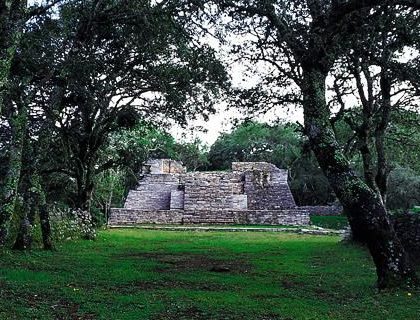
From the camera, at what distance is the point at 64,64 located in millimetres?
11867

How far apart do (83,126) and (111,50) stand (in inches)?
245

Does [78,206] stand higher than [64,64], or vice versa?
[64,64]

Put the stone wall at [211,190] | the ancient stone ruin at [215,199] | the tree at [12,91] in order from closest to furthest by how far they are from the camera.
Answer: the tree at [12,91]
the ancient stone ruin at [215,199]
the stone wall at [211,190]

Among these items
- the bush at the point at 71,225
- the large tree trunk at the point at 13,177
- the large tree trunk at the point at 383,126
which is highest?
the large tree trunk at the point at 383,126

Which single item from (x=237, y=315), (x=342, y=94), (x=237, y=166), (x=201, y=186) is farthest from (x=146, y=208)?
(x=237, y=315)

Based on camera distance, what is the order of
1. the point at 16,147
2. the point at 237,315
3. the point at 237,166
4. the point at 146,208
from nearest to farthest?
1. the point at 237,315
2. the point at 16,147
3. the point at 146,208
4. the point at 237,166

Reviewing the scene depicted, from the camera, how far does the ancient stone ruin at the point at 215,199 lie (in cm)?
3488

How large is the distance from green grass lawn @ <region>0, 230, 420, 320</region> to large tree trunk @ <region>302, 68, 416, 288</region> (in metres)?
0.46

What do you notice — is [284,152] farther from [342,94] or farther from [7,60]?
[7,60]

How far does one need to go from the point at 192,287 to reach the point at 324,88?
15.8 feet

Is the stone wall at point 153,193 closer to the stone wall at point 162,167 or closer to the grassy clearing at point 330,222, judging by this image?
the stone wall at point 162,167

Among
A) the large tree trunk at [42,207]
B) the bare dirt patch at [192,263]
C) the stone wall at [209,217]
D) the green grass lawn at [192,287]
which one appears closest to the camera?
the green grass lawn at [192,287]

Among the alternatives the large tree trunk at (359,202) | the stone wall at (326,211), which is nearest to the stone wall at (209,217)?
the stone wall at (326,211)

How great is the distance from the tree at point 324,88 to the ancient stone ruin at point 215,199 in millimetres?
22845
